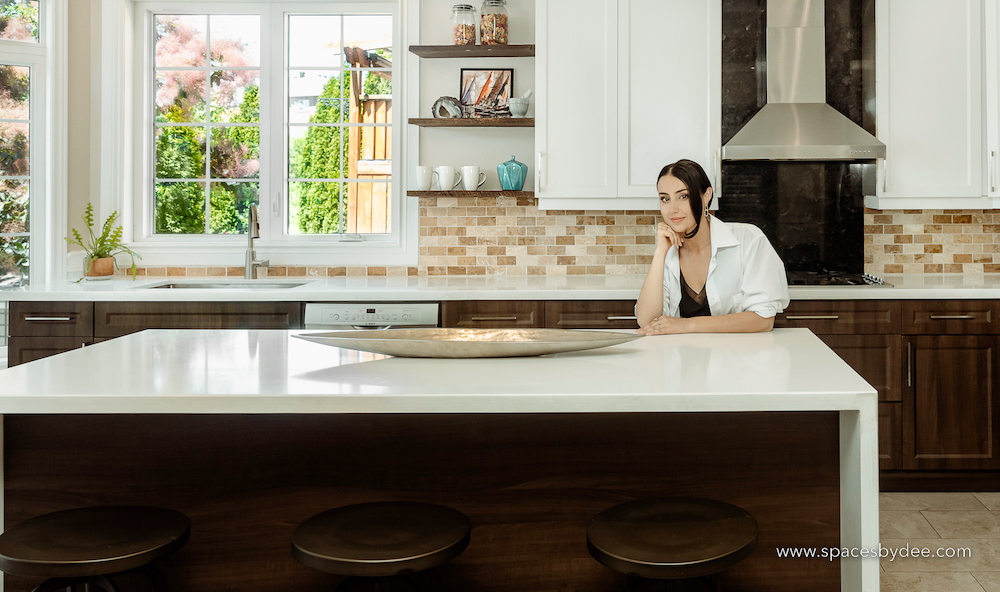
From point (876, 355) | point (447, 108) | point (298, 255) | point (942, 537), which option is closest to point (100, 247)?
point (298, 255)

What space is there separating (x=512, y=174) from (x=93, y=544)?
275cm

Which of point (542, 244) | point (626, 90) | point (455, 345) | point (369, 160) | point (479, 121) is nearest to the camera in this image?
point (455, 345)

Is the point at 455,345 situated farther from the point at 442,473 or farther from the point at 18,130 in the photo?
the point at 18,130

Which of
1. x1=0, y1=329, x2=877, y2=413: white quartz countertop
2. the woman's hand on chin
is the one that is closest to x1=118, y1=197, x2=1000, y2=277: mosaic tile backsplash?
the woman's hand on chin

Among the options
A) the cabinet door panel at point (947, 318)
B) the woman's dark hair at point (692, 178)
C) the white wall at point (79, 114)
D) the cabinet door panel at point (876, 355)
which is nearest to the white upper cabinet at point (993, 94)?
the cabinet door panel at point (947, 318)

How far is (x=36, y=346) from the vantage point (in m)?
3.25

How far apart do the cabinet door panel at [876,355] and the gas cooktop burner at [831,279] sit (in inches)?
10.4

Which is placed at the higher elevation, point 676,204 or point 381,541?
point 676,204

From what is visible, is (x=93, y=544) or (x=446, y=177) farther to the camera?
(x=446, y=177)

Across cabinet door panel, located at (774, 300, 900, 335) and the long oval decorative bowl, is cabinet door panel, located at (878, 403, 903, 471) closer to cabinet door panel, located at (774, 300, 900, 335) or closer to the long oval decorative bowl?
cabinet door panel, located at (774, 300, 900, 335)

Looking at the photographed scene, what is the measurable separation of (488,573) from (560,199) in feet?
7.55

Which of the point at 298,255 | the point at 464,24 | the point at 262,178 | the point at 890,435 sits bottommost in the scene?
the point at 890,435

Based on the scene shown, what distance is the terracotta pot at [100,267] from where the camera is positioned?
3.69 meters

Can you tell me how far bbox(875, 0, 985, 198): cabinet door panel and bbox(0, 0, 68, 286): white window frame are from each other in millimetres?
4105
